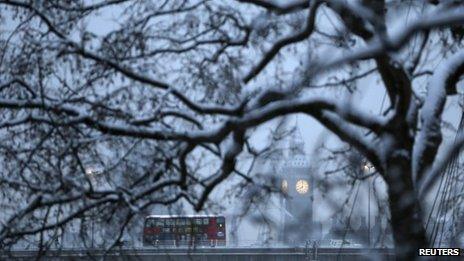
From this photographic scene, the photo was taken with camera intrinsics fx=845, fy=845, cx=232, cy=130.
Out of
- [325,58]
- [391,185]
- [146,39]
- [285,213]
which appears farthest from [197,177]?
[325,58]

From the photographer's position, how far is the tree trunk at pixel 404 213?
8312 millimetres

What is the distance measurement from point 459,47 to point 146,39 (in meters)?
3.81

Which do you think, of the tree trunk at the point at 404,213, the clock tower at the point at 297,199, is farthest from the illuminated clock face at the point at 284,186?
the tree trunk at the point at 404,213

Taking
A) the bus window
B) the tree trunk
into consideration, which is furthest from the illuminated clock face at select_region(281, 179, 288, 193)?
the tree trunk

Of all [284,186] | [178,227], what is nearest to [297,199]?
[284,186]

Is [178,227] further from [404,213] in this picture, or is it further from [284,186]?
[404,213]

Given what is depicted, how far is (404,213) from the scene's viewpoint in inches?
330

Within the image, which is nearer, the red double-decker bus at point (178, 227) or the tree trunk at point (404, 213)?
the tree trunk at point (404, 213)

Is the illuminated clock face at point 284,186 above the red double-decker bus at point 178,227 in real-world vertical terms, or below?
above

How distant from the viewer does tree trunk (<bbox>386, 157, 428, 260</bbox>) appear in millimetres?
8312

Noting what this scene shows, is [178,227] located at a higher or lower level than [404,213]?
higher

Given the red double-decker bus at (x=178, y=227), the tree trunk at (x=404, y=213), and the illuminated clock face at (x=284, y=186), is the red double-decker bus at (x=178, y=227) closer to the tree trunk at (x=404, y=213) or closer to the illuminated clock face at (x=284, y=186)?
the illuminated clock face at (x=284, y=186)

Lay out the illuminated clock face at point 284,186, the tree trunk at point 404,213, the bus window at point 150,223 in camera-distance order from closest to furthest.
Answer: the tree trunk at point 404,213 → the illuminated clock face at point 284,186 → the bus window at point 150,223

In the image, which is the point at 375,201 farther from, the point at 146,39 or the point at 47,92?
the point at 47,92
